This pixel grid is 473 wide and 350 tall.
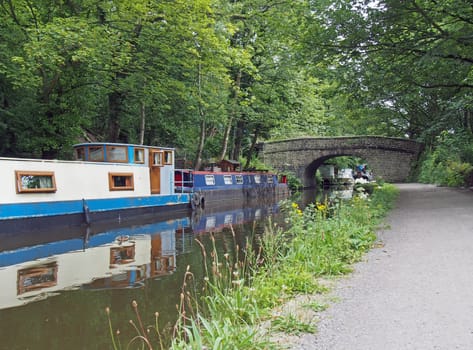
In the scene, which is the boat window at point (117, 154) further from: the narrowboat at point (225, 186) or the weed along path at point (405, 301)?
the weed along path at point (405, 301)

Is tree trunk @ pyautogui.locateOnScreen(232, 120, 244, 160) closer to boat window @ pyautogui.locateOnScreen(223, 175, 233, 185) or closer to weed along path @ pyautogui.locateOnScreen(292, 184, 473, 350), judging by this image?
boat window @ pyautogui.locateOnScreen(223, 175, 233, 185)

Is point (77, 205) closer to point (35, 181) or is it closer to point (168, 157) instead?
point (35, 181)

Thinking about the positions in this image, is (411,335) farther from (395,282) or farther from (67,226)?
(67,226)

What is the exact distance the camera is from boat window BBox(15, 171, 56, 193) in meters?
10.0

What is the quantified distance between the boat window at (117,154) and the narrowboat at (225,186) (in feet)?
12.0

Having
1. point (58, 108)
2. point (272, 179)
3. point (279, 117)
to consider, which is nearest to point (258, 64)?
point (279, 117)

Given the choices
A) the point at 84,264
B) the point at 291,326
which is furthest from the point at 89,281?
the point at 291,326

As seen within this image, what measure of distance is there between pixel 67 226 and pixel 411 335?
33.5 feet

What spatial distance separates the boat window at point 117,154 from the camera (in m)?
12.9

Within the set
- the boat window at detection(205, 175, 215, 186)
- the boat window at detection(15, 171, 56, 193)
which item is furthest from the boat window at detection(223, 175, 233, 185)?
the boat window at detection(15, 171, 56, 193)

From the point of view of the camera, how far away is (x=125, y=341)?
146 inches

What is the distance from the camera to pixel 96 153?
12.8 m

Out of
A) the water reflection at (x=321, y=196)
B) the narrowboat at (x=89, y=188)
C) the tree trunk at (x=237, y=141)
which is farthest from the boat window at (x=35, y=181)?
the tree trunk at (x=237, y=141)

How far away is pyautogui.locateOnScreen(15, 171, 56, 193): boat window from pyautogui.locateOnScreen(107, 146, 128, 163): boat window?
2318 millimetres
